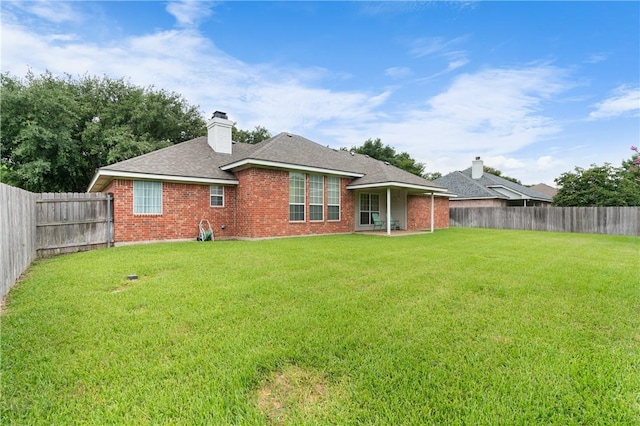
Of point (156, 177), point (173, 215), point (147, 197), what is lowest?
point (173, 215)

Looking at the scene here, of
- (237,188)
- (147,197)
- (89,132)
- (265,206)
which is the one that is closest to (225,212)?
(237,188)

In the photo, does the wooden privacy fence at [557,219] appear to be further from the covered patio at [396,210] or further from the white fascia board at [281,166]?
the white fascia board at [281,166]

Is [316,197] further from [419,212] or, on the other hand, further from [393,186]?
[419,212]

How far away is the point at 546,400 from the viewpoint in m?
2.16

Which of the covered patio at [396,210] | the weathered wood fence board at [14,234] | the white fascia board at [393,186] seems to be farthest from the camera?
the covered patio at [396,210]

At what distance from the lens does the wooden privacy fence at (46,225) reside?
4.81 meters

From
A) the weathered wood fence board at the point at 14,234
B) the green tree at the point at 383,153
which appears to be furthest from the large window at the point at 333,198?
the green tree at the point at 383,153

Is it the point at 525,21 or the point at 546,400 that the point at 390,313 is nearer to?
the point at 546,400

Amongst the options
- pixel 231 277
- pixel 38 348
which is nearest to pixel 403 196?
pixel 231 277

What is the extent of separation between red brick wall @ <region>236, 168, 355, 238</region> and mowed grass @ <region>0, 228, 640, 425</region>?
6643 mm

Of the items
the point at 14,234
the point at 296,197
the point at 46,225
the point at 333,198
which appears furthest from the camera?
the point at 333,198

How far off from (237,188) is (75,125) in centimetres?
1454

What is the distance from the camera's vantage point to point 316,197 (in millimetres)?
14062

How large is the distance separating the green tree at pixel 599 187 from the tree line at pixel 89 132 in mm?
48
